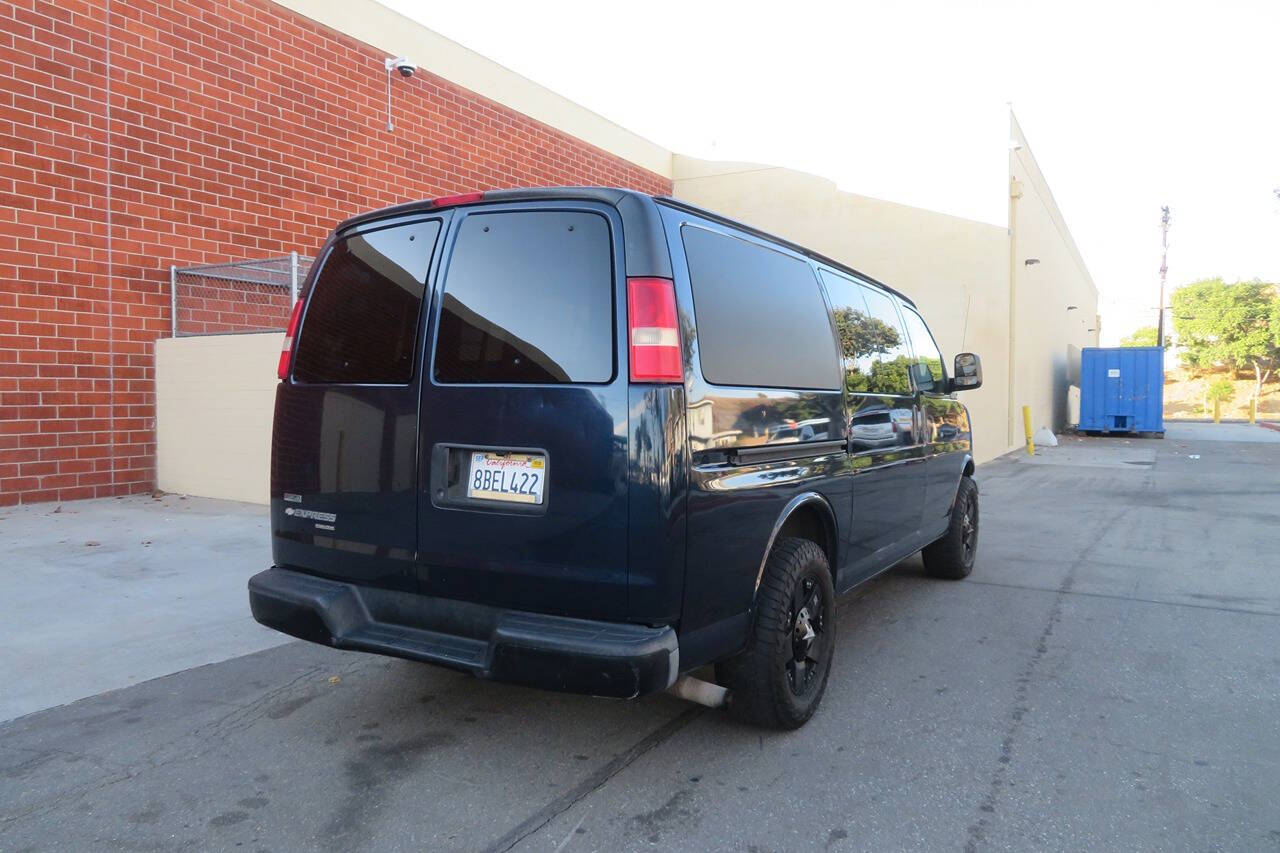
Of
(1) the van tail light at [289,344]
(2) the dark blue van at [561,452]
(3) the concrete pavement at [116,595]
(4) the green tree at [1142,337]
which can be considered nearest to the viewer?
(2) the dark blue van at [561,452]

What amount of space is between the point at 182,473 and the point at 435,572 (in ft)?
25.1

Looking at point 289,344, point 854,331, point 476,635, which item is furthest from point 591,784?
point 854,331

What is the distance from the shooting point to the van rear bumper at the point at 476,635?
271 centimetres

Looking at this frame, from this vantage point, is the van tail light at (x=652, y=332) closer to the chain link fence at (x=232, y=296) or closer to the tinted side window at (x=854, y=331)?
the tinted side window at (x=854, y=331)

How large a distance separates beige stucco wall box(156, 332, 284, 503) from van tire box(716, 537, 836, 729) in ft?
21.4

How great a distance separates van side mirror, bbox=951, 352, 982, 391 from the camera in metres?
5.96

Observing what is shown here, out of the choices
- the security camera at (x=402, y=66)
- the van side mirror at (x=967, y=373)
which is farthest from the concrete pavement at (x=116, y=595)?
the security camera at (x=402, y=66)

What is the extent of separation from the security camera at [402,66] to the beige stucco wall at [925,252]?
5939 millimetres

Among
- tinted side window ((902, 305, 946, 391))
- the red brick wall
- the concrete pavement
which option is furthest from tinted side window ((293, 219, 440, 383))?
the red brick wall

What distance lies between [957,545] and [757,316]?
11.4 ft

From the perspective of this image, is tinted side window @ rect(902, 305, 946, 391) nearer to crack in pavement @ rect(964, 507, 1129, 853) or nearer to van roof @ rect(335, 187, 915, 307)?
crack in pavement @ rect(964, 507, 1129, 853)

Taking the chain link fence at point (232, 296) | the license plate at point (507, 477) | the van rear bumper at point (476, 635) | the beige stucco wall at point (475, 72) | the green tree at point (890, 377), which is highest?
the beige stucco wall at point (475, 72)

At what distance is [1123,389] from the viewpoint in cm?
2338

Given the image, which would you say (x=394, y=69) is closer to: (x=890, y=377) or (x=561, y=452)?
(x=890, y=377)
